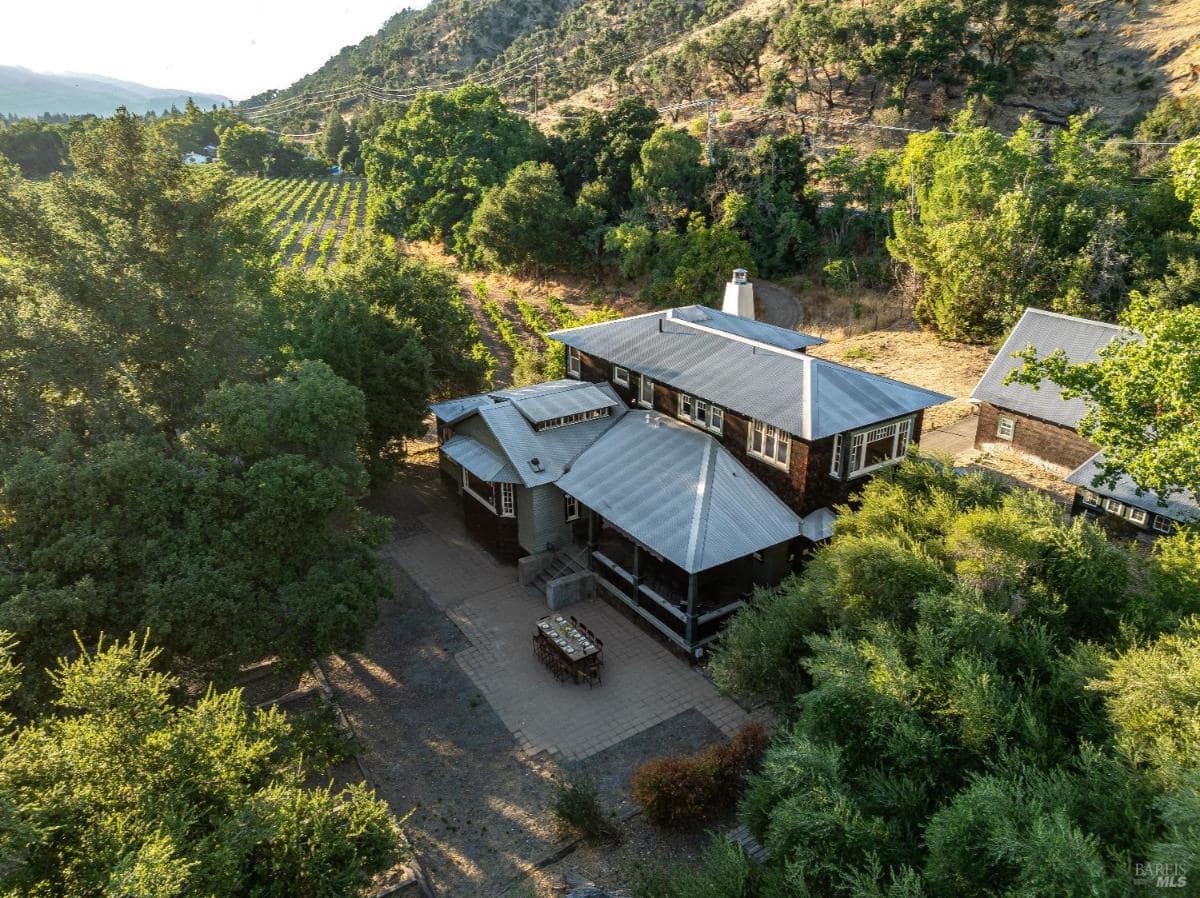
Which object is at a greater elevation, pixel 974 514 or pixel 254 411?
pixel 254 411

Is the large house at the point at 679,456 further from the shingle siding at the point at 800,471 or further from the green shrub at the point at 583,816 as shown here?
the green shrub at the point at 583,816

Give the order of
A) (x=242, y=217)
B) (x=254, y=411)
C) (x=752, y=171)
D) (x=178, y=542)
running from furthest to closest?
1. (x=752, y=171)
2. (x=242, y=217)
3. (x=254, y=411)
4. (x=178, y=542)

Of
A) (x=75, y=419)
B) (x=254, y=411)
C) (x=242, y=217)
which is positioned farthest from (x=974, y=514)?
(x=242, y=217)

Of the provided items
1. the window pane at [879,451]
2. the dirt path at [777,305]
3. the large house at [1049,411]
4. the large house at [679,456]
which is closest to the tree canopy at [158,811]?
the large house at [679,456]

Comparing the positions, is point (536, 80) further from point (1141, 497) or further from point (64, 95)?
point (64, 95)

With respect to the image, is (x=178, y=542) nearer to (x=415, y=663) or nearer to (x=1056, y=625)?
(x=415, y=663)

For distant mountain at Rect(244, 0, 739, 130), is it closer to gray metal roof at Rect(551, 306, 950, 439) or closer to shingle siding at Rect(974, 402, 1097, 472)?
shingle siding at Rect(974, 402, 1097, 472)

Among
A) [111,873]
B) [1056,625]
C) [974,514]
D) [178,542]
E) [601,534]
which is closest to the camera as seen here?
[111,873]
